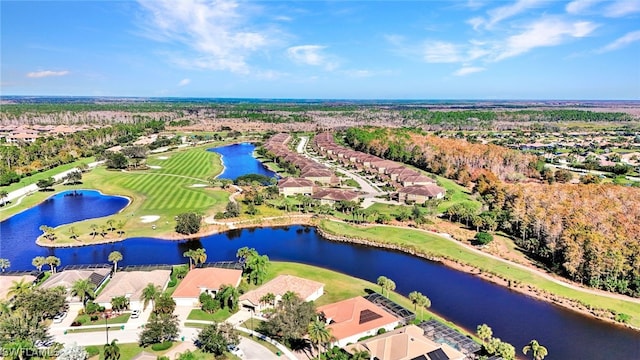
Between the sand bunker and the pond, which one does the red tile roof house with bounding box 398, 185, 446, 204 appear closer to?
the pond

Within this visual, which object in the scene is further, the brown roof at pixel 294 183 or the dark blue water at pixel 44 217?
the brown roof at pixel 294 183

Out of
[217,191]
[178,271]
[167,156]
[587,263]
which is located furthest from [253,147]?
[587,263]

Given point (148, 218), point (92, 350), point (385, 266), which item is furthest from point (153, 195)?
point (92, 350)

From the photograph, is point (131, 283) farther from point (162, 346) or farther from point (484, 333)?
point (484, 333)

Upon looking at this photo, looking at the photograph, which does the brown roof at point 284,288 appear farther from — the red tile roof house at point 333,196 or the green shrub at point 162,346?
the red tile roof house at point 333,196

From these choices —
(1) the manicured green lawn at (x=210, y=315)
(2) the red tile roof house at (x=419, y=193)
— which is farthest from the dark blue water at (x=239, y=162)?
(1) the manicured green lawn at (x=210, y=315)

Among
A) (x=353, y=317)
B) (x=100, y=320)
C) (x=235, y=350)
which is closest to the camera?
(x=235, y=350)
